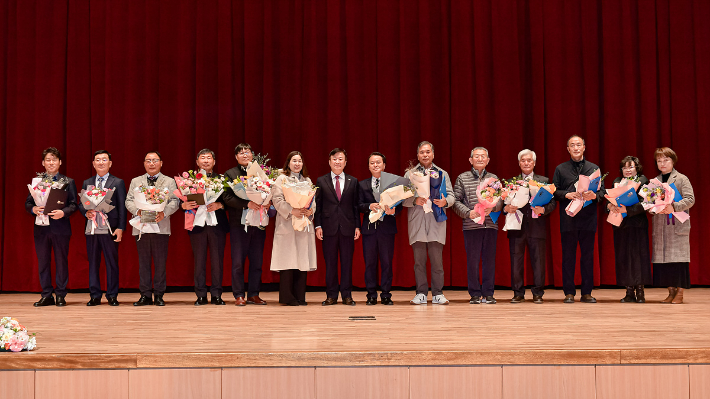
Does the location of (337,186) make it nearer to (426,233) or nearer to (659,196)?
(426,233)

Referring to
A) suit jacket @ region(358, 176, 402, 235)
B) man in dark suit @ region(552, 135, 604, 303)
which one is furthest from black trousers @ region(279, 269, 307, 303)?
man in dark suit @ region(552, 135, 604, 303)

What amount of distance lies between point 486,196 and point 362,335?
2202mm

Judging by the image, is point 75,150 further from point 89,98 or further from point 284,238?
point 284,238

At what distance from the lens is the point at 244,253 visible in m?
5.07

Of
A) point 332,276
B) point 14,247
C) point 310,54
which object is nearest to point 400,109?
point 310,54

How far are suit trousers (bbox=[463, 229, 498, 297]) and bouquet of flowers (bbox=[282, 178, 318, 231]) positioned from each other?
1.42 meters

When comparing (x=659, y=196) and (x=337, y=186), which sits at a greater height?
(x=337, y=186)

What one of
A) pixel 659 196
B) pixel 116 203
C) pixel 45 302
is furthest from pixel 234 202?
pixel 659 196

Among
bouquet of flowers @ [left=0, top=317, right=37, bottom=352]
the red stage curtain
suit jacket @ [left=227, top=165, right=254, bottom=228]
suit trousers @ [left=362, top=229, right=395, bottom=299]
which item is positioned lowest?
bouquet of flowers @ [left=0, top=317, right=37, bottom=352]

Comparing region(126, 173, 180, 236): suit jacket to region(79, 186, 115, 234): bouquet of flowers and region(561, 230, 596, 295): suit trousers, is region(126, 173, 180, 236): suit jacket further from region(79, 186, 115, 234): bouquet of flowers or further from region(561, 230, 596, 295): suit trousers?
region(561, 230, 596, 295): suit trousers

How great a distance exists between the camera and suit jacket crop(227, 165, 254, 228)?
4.97 metres

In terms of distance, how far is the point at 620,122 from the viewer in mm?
6570

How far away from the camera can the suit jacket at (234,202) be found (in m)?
4.97

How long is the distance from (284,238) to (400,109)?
7.94 feet
